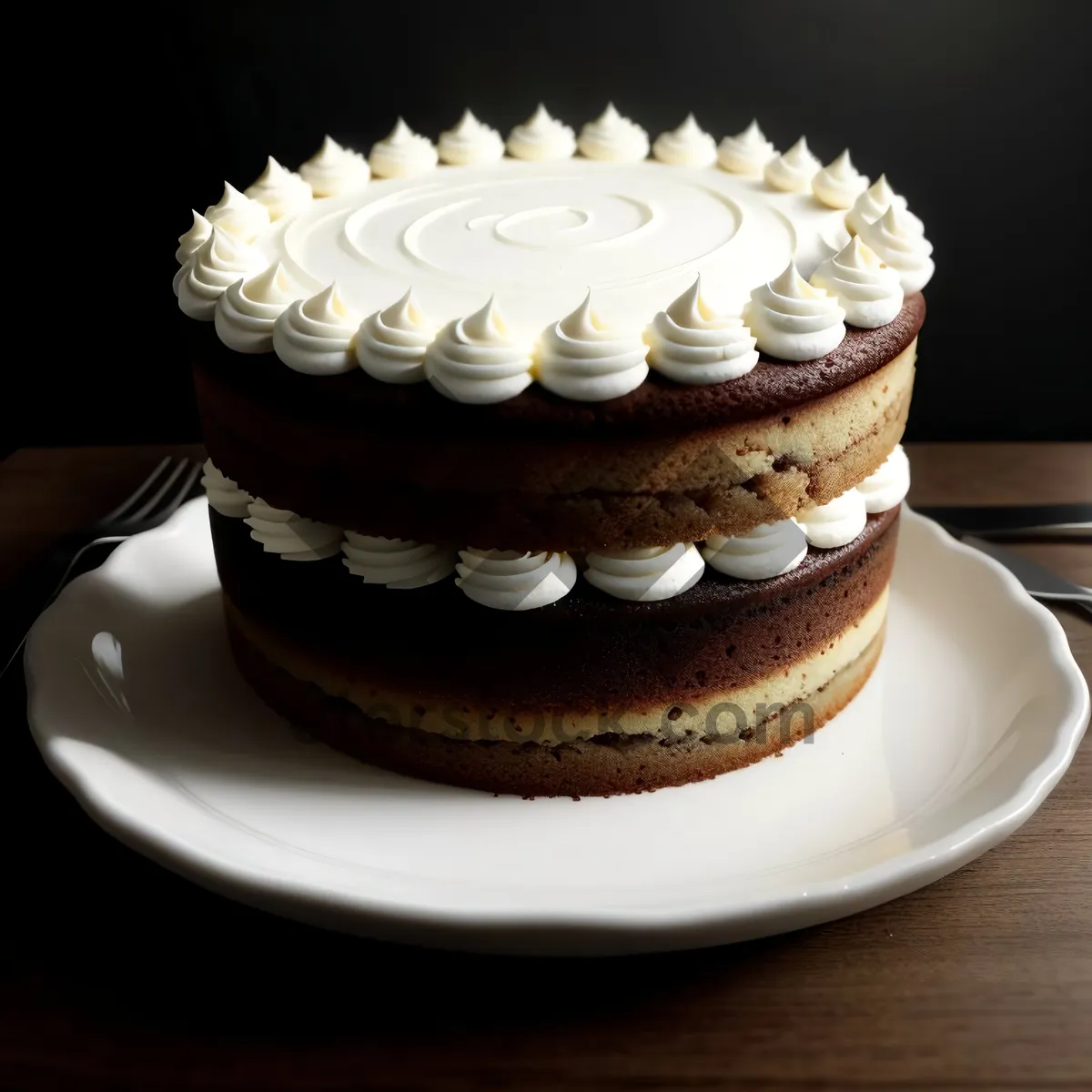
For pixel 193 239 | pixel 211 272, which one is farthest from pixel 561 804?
pixel 193 239

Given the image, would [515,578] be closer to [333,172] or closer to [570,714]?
[570,714]

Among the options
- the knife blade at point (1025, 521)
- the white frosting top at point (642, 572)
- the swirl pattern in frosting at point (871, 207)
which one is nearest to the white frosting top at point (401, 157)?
the swirl pattern in frosting at point (871, 207)

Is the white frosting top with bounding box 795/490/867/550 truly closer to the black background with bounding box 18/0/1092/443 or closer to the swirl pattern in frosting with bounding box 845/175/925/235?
the swirl pattern in frosting with bounding box 845/175/925/235

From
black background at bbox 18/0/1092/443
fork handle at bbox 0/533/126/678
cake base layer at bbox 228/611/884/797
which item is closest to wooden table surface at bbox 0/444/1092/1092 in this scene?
cake base layer at bbox 228/611/884/797

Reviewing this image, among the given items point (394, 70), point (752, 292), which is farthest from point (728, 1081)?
point (394, 70)

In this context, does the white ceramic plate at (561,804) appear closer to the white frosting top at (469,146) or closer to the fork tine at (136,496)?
the fork tine at (136,496)

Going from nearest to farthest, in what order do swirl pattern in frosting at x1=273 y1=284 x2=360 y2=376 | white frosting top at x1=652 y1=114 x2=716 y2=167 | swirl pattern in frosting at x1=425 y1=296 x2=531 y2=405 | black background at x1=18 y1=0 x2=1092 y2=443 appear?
1. swirl pattern in frosting at x1=425 y1=296 x2=531 y2=405
2. swirl pattern in frosting at x1=273 y1=284 x2=360 y2=376
3. white frosting top at x1=652 y1=114 x2=716 y2=167
4. black background at x1=18 y1=0 x2=1092 y2=443

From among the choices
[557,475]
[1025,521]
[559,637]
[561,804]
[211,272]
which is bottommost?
[1025,521]
